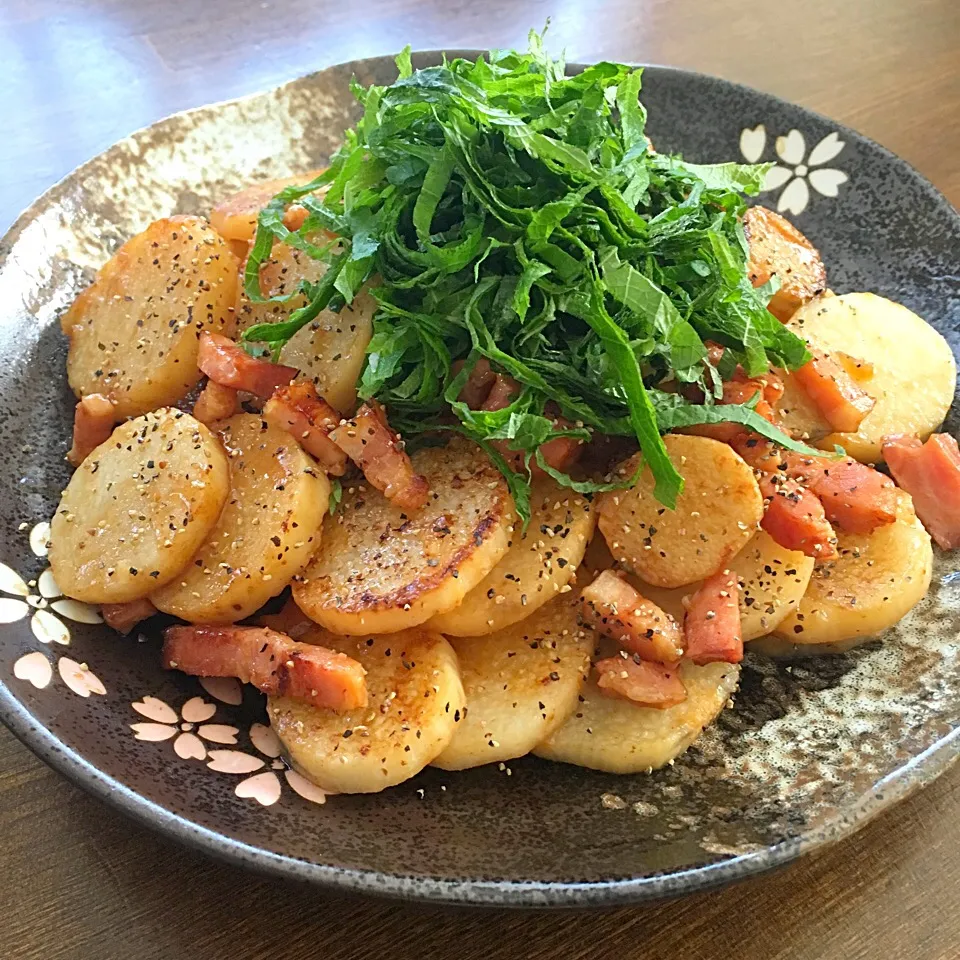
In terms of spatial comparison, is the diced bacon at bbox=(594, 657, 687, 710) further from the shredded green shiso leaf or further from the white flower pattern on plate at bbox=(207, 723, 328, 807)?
the white flower pattern on plate at bbox=(207, 723, 328, 807)

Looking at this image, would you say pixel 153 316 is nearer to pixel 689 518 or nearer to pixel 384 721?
pixel 384 721

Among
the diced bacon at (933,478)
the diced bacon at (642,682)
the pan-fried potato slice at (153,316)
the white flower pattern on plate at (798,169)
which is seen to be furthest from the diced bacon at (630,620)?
the white flower pattern on plate at (798,169)

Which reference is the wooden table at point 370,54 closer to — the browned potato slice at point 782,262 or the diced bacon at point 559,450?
Answer: the diced bacon at point 559,450

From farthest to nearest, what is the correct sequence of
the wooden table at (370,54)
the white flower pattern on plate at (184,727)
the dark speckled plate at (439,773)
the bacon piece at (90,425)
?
1. the bacon piece at (90,425)
2. the white flower pattern on plate at (184,727)
3. the wooden table at (370,54)
4. the dark speckled plate at (439,773)

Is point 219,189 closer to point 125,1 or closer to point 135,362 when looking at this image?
point 135,362

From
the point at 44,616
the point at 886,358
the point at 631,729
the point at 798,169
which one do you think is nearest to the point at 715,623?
the point at 631,729

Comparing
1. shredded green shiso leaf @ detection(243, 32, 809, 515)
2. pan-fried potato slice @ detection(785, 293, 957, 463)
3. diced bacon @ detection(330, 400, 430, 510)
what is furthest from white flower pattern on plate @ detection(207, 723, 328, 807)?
pan-fried potato slice @ detection(785, 293, 957, 463)
